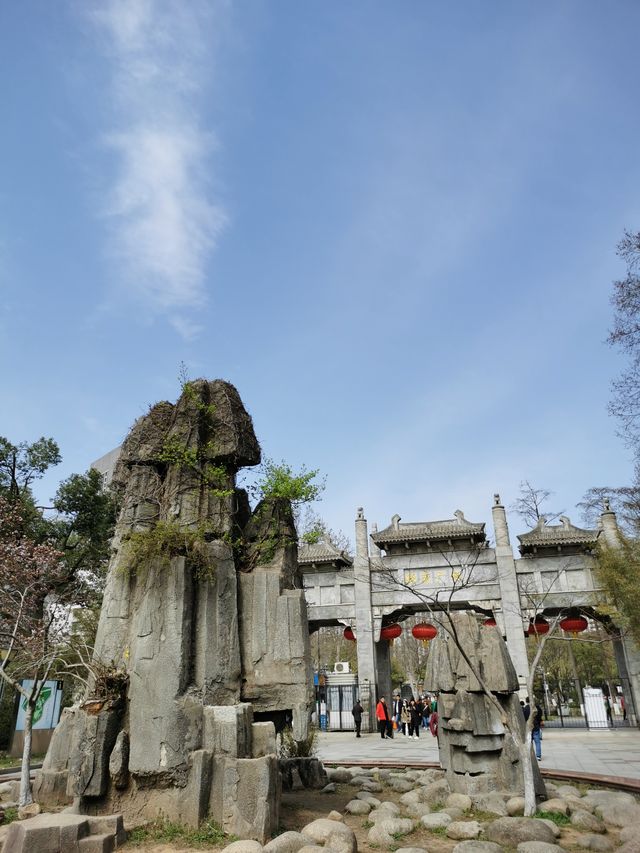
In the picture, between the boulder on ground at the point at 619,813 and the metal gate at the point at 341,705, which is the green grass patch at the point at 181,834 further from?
the metal gate at the point at 341,705

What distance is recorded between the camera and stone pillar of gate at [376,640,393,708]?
2425 cm

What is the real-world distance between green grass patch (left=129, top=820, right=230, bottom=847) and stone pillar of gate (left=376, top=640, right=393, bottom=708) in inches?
744

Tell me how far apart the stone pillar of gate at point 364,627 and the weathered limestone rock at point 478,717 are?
44.0ft

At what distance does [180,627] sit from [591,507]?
20402 mm

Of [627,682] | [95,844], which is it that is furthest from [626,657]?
[95,844]

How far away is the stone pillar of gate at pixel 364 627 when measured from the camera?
23.5 meters

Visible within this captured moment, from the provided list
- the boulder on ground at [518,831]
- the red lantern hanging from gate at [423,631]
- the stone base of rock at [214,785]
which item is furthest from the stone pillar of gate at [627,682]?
the stone base of rock at [214,785]

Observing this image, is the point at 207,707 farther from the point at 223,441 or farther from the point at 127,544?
the point at 223,441

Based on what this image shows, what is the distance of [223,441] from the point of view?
901 cm

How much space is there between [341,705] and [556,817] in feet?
60.6

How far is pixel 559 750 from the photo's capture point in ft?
53.4

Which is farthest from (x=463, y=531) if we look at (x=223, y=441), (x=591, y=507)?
(x=223, y=441)

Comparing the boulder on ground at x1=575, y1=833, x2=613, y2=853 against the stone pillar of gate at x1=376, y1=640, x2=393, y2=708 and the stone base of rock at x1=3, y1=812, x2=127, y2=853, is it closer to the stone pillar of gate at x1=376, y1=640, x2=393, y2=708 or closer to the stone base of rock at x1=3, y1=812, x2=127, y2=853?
the stone base of rock at x1=3, y1=812, x2=127, y2=853

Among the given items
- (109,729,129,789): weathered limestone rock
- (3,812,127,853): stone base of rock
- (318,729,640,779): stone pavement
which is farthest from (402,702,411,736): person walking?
(3,812,127,853): stone base of rock
